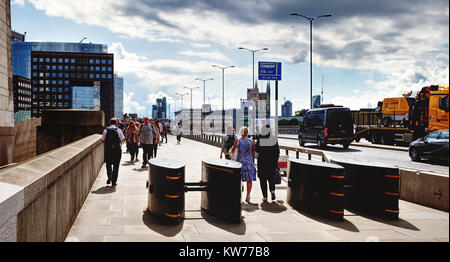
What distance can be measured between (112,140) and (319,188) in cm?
547

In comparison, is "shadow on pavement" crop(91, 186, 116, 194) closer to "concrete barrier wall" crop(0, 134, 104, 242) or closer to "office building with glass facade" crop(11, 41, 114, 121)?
"concrete barrier wall" crop(0, 134, 104, 242)

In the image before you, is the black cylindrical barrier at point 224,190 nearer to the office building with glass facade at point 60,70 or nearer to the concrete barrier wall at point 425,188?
the concrete barrier wall at point 425,188

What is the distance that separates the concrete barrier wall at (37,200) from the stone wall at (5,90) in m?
12.9

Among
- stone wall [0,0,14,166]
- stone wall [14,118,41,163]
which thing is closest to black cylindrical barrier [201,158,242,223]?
stone wall [0,0,14,166]

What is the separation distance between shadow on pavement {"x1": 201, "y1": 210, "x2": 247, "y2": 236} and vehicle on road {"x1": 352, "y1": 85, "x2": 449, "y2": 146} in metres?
16.4

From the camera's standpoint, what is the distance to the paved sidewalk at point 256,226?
5.89 m

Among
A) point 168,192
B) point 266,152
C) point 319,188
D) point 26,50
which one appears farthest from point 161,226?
point 26,50

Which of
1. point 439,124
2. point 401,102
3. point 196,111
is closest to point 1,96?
point 439,124

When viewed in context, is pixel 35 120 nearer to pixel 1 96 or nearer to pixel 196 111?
pixel 1 96

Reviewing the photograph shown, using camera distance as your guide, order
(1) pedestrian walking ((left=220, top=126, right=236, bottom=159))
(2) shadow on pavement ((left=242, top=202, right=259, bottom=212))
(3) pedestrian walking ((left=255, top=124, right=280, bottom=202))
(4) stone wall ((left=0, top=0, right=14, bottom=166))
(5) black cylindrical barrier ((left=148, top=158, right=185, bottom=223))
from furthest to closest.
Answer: (4) stone wall ((left=0, top=0, right=14, bottom=166)) < (1) pedestrian walking ((left=220, top=126, right=236, bottom=159)) < (3) pedestrian walking ((left=255, top=124, right=280, bottom=202)) < (2) shadow on pavement ((left=242, top=202, right=259, bottom=212)) < (5) black cylindrical barrier ((left=148, top=158, right=185, bottom=223))

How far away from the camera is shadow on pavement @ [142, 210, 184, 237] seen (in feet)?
20.2
